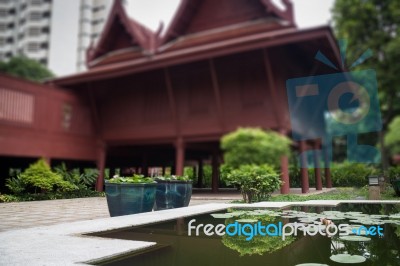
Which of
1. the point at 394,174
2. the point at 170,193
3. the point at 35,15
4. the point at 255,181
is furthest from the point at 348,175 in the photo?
the point at 35,15

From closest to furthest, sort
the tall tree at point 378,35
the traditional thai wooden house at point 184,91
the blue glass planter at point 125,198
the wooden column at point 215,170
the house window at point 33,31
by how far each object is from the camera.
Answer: the blue glass planter at point 125,198 < the traditional thai wooden house at point 184,91 < the wooden column at point 215,170 < the tall tree at point 378,35 < the house window at point 33,31

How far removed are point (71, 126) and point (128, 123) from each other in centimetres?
235

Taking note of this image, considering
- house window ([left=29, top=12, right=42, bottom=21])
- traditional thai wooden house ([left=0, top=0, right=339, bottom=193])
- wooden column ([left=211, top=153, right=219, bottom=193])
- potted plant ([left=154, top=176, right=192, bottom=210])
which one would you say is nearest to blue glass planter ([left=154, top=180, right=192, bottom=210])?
potted plant ([left=154, top=176, right=192, bottom=210])

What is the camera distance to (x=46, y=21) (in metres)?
57.1

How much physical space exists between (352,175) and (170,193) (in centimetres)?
614

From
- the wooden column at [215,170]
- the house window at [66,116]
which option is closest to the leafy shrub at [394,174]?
the wooden column at [215,170]

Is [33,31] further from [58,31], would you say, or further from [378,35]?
[378,35]

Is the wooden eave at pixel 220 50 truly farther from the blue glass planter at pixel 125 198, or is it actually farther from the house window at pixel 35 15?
the house window at pixel 35 15

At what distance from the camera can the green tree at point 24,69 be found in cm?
4116

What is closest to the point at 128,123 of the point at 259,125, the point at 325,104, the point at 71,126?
the point at 71,126

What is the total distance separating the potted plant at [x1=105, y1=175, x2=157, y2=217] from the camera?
6344mm

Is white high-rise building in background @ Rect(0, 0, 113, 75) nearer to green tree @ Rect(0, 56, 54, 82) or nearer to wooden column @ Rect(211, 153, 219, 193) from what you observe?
green tree @ Rect(0, 56, 54, 82)

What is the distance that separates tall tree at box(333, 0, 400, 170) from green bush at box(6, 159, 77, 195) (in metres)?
20.8

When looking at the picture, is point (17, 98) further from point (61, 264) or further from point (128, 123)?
point (61, 264)
